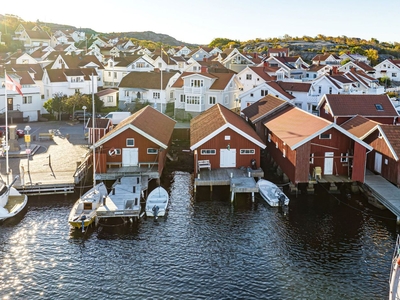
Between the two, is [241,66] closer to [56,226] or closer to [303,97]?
[303,97]

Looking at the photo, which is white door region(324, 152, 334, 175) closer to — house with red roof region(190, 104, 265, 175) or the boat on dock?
house with red roof region(190, 104, 265, 175)

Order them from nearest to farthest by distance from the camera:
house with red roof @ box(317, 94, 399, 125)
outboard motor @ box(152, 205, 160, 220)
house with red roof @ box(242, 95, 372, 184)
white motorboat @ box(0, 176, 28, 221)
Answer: white motorboat @ box(0, 176, 28, 221) < outboard motor @ box(152, 205, 160, 220) < house with red roof @ box(242, 95, 372, 184) < house with red roof @ box(317, 94, 399, 125)

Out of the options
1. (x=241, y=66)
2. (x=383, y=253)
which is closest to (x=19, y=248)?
(x=383, y=253)

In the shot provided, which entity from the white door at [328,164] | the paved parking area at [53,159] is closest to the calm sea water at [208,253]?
the white door at [328,164]

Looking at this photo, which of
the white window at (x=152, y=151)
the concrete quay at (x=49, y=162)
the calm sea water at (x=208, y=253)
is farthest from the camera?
the white window at (x=152, y=151)

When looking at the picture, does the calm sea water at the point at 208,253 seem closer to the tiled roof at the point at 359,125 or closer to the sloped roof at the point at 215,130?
the sloped roof at the point at 215,130

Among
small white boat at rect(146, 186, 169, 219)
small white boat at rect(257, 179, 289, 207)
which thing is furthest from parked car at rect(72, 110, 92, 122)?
small white boat at rect(257, 179, 289, 207)
